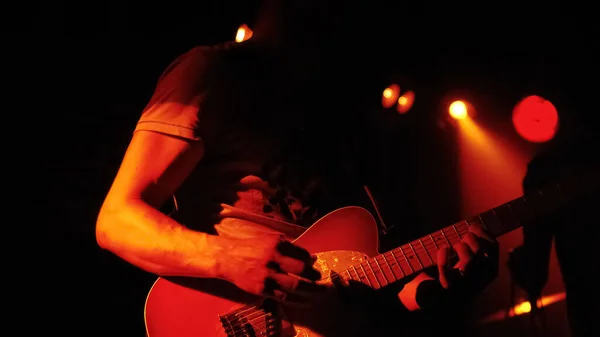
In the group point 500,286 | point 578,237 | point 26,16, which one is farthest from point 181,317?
point 500,286

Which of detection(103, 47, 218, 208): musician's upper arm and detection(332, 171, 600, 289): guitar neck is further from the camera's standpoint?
detection(332, 171, 600, 289): guitar neck

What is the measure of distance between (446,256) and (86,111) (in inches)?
65.6

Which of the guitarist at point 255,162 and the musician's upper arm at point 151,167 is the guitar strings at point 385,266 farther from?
the musician's upper arm at point 151,167

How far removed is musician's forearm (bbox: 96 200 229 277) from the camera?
115 centimetres

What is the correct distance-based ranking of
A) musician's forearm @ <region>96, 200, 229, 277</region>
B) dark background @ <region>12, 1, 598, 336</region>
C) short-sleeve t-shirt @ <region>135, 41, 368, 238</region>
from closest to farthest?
musician's forearm @ <region>96, 200, 229, 277</region> < short-sleeve t-shirt @ <region>135, 41, 368, 238</region> < dark background @ <region>12, 1, 598, 336</region>

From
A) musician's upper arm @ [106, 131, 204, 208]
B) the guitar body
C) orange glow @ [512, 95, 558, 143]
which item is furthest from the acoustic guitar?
orange glow @ [512, 95, 558, 143]

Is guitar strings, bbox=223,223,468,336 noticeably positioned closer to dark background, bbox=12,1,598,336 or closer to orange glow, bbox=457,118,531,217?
dark background, bbox=12,1,598,336

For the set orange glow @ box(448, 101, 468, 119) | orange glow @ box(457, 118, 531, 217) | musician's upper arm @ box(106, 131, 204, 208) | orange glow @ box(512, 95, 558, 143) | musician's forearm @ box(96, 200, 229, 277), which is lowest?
orange glow @ box(457, 118, 531, 217)

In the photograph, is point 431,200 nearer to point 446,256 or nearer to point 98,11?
point 446,256

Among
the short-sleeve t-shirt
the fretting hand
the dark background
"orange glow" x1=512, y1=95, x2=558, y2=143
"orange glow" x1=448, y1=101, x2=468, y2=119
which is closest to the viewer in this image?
the short-sleeve t-shirt

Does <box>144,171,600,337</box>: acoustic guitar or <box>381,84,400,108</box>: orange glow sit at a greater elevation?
<box>381,84,400,108</box>: orange glow

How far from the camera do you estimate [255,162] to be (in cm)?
147

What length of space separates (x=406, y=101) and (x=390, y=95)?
Result: 14 cm

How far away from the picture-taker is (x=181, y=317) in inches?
46.9
